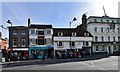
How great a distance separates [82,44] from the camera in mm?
49062

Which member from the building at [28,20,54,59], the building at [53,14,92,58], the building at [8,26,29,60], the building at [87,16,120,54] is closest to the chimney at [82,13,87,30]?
the building at [87,16,120,54]


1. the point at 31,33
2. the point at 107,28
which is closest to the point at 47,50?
the point at 31,33

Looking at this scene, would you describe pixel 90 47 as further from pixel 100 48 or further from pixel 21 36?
pixel 21 36

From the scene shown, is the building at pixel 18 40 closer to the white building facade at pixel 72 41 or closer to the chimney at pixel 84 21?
the white building facade at pixel 72 41

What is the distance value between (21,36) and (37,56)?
250 inches

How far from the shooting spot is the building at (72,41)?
1874 inches

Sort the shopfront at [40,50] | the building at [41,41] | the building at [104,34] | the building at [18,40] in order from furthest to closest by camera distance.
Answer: the building at [104,34], the building at [41,41], the shopfront at [40,50], the building at [18,40]

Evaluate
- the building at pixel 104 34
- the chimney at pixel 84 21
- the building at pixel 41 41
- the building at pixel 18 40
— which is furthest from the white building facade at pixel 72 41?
the building at pixel 18 40

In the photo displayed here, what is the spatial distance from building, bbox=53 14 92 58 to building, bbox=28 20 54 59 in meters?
1.51

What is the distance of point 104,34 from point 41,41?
18952 millimetres

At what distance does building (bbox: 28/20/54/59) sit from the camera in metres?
46.2

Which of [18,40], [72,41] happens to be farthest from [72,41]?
[18,40]

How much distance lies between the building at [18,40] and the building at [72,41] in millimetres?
7443

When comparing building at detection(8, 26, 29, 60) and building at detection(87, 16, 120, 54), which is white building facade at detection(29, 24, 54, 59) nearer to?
building at detection(8, 26, 29, 60)
